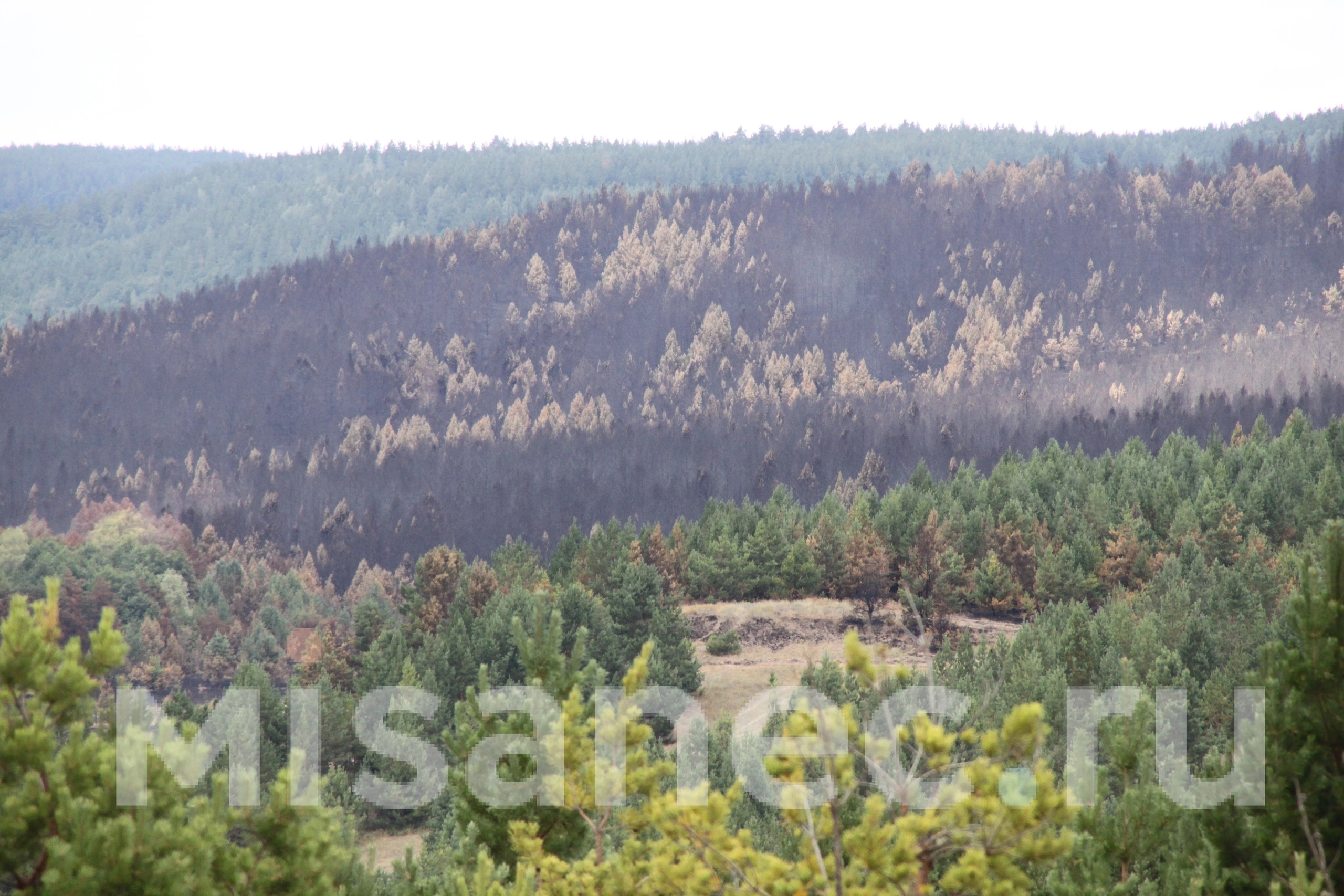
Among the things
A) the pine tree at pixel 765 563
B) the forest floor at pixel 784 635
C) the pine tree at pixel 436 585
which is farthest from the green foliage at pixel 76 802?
the pine tree at pixel 765 563

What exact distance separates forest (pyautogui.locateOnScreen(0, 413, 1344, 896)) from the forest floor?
133 cm

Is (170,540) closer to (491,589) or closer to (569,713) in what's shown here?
(491,589)

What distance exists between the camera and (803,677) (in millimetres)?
59781

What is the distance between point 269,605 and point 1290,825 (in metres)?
135

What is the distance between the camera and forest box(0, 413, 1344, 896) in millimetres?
13164

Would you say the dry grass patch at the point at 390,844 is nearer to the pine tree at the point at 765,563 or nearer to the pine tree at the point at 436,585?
the pine tree at the point at 436,585

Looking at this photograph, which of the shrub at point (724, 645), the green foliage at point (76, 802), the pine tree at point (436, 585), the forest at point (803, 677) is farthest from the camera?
the pine tree at point (436, 585)

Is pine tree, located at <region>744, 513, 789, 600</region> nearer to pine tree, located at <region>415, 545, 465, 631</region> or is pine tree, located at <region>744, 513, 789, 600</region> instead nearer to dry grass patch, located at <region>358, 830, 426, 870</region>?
pine tree, located at <region>415, 545, 465, 631</region>

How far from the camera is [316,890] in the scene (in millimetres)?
16609

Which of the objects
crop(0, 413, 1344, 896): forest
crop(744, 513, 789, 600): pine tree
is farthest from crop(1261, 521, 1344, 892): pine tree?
crop(744, 513, 789, 600): pine tree

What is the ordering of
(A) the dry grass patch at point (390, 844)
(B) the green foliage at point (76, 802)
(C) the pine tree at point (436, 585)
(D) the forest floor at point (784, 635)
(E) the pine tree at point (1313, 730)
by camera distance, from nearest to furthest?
(B) the green foliage at point (76, 802) < (E) the pine tree at point (1313, 730) < (A) the dry grass patch at point (390, 844) < (D) the forest floor at point (784, 635) < (C) the pine tree at point (436, 585)

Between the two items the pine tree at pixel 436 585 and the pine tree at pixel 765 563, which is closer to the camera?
the pine tree at pixel 436 585

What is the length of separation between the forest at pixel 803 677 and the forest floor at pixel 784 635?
1.33 metres

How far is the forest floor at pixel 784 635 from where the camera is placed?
71750mm
